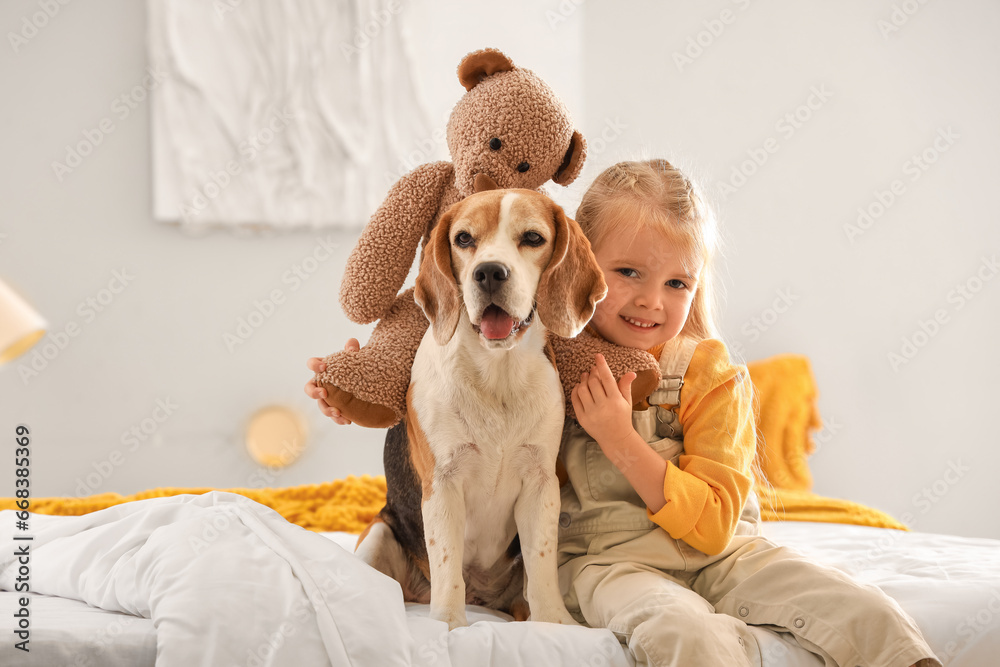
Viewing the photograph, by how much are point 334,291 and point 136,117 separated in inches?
46.4

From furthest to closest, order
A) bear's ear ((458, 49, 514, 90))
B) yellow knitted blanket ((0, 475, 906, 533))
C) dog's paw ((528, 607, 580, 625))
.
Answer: yellow knitted blanket ((0, 475, 906, 533)) → bear's ear ((458, 49, 514, 90)) → dog's paw ((528, 607, 580, 625))

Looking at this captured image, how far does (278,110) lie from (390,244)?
7.01 ft

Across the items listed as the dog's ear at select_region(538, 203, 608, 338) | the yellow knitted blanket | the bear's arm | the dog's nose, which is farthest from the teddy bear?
the yellow knitted blanket

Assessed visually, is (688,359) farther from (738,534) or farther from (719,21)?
(719,21)

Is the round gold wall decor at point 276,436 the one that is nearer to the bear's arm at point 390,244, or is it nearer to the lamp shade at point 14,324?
the bear's arm at point 390,244

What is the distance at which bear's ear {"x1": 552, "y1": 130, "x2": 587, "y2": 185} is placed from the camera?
1615 mm

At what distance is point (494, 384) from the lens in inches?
54.6

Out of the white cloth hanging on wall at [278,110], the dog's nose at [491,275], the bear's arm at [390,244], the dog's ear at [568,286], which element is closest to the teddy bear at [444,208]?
the bear's arm at [390,244]

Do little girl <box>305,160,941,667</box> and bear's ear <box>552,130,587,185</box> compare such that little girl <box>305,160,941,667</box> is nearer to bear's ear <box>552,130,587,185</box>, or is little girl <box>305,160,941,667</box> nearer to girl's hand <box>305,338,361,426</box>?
girl's hand <box>305,338,361,426</box>

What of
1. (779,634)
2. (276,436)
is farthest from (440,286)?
(276,436)

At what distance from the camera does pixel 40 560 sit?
1.52 metres

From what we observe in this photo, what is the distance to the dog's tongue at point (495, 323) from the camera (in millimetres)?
1294

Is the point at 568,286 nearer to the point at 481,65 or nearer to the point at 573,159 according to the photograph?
the point at 573,159

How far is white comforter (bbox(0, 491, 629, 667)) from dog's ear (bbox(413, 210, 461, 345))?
0.46 meters
